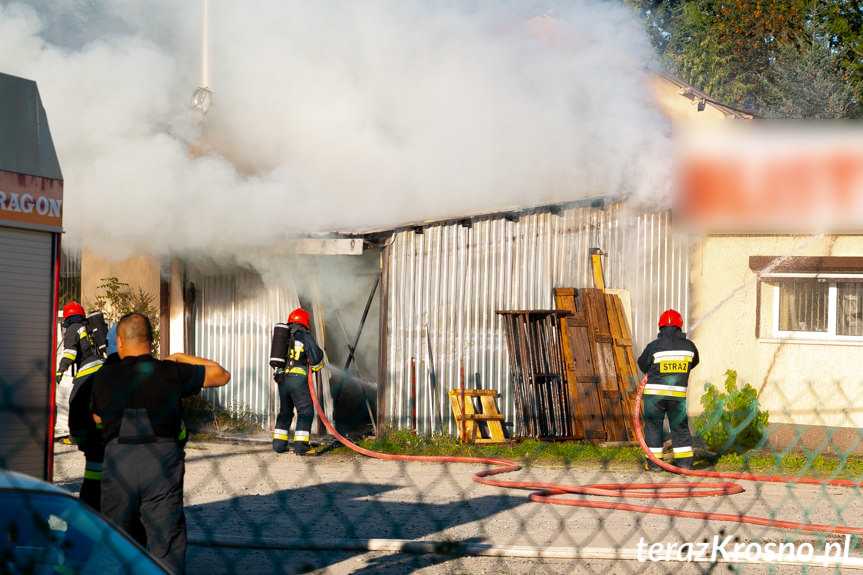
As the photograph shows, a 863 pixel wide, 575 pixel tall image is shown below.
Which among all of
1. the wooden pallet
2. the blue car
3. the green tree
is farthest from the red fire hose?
the green tree

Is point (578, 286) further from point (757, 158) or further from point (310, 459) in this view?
point (310, 459)

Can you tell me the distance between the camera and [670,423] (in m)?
9.24

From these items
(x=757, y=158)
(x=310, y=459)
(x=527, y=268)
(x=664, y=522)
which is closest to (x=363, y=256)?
(x=527, y=268)

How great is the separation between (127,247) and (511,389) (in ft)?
16.9

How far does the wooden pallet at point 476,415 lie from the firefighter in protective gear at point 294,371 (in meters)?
1.79

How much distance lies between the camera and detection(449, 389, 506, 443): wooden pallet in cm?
1101

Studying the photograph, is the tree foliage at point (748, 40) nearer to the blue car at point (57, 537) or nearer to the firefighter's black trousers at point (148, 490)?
the firefighter's black trousers at point (148, 490)

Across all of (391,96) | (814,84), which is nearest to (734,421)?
(391,96)

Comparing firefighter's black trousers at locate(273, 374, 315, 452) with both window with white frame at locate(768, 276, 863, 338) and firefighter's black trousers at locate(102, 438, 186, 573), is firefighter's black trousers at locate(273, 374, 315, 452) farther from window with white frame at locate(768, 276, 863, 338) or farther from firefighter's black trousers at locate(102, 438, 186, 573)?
firefighter's black trousers at locate(102, 438, 186, 573)

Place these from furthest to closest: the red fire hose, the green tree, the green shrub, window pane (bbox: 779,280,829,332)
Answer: the green tree, window pane (bbox: 779,280,829,332), the green shrub, the red fire hose

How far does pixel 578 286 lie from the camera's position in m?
11.7

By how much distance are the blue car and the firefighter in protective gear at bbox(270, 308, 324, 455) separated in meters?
7.69

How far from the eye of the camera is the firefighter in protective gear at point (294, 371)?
410 inches

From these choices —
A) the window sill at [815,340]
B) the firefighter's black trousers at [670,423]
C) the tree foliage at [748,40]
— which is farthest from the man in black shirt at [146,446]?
the tree foliage at [748,40]
